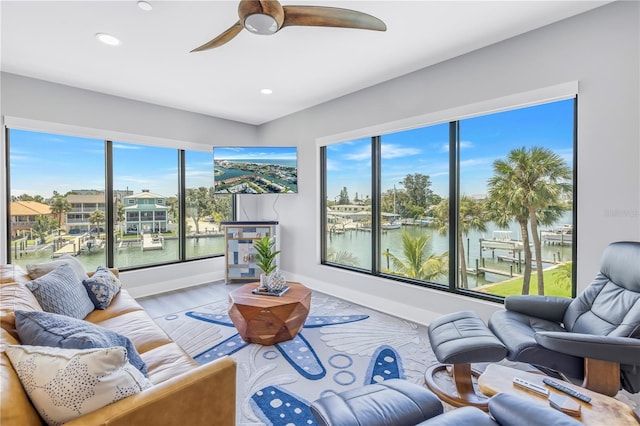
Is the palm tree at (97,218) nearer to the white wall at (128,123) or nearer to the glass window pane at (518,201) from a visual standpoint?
the white wall at (128,123)

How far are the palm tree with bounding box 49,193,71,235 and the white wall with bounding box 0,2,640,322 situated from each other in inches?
18.8

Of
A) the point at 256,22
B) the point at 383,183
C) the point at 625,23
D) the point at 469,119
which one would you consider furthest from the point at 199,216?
the point at 625,23

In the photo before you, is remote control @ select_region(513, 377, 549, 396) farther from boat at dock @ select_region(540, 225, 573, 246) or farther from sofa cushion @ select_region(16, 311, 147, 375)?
sofa cushion @ select_region(16, 311, 147, 375)

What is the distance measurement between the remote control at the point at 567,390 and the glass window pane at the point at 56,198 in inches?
190

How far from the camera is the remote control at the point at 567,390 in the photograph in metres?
1.40

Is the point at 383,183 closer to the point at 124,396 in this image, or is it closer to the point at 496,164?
the point at 496,164

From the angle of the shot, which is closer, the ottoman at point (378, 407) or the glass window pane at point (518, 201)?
the ottoman at point (378, 407)

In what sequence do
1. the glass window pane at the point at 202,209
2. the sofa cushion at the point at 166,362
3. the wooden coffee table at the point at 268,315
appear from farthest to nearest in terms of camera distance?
the glass window pane at the point at 202,209
the wooden coffee table at the point at 268,315
the sofa cushion at the point at 166,362

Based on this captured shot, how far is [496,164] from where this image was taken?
289cm

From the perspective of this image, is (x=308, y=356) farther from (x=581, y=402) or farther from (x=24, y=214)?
(x=24, y=214)

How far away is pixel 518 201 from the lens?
2762mm

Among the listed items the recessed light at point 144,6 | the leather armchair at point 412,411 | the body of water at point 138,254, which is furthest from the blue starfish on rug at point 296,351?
the recessed light at point 144,6

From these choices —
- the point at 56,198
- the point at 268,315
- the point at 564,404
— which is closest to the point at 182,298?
the point at 56,198

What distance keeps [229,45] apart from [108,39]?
1.01m
